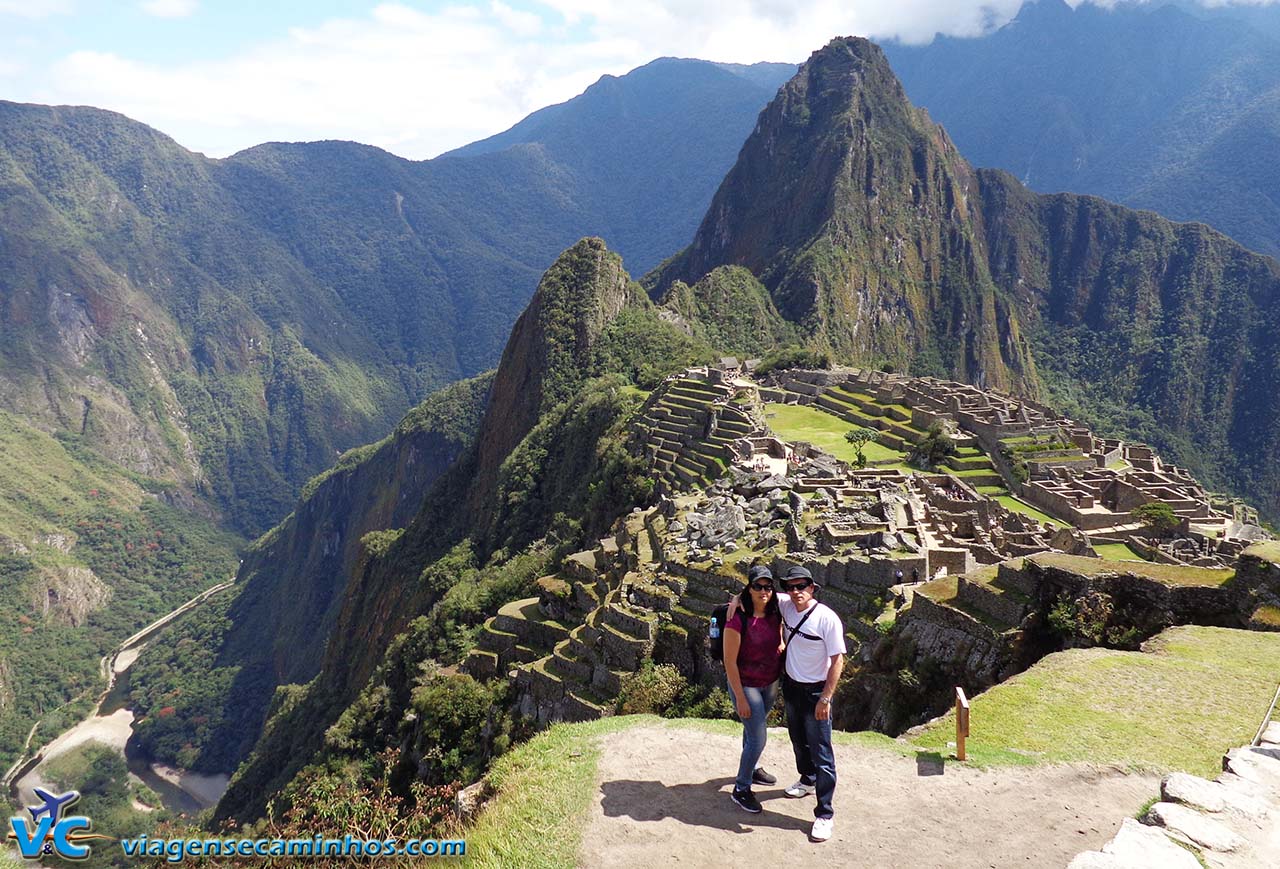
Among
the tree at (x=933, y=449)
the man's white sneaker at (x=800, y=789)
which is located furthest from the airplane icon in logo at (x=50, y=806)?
the tree at (x=933, y=449)

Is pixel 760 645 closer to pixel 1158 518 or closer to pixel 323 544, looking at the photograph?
pixel 1158 518

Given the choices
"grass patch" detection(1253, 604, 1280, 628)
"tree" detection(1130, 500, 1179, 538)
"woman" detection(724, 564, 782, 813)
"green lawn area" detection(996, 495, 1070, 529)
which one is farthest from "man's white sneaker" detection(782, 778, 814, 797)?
"tree" detection(1130, 500, 1179, 538)

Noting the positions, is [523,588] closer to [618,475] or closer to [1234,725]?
[618,475]

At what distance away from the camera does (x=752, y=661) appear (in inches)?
367

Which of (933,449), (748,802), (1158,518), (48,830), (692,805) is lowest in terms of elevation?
(1158,518)

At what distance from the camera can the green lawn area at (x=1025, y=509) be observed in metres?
46.6

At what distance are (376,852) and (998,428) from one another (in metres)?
61.6

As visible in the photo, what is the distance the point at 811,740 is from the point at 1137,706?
618 centimetres

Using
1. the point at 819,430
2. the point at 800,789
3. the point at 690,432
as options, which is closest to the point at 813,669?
the point at 800,789

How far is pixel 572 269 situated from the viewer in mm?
124062

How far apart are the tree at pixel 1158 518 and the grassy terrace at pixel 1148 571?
1256 inches

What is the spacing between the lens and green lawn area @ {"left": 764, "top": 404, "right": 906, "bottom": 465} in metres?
→ 56.0

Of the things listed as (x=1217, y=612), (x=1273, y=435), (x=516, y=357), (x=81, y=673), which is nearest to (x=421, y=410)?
(x=516, y=357)

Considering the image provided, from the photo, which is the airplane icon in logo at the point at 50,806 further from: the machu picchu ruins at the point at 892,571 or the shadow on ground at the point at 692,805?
the machu picchu ruins at the point at 892,571
